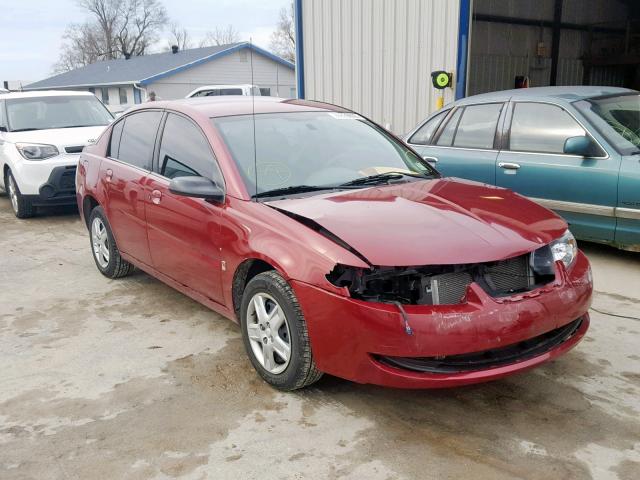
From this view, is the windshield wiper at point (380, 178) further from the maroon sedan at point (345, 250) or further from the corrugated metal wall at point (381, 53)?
the corrugated metal wall at point (381, 53)

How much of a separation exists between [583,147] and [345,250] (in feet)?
11.4

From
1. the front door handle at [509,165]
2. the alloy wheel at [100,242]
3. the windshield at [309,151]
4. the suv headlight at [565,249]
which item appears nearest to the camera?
the suv headlight at [565,249]

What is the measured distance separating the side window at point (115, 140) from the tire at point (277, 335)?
2.42 m

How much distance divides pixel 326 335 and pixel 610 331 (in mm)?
2236

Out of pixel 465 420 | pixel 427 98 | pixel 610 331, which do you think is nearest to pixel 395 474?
pixel 465 420

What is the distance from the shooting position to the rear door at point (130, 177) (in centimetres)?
461

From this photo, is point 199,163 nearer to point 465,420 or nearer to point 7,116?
point 465,420

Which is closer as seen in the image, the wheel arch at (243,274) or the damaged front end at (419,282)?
the damaged front end at (419,282)

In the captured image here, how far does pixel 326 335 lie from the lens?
2.94 metres

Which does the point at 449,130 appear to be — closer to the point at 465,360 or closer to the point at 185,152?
A: the point at 185,152

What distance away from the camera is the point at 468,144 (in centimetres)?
650

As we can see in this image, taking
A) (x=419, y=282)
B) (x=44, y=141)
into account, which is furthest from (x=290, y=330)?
(x=44, y=141)

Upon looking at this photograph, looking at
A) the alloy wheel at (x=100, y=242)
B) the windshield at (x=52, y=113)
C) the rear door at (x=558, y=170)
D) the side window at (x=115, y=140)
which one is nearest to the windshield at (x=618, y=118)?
the rear door at (x=558, y=170)

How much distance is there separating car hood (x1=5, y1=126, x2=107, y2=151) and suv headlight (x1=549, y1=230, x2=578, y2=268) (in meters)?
6.68
